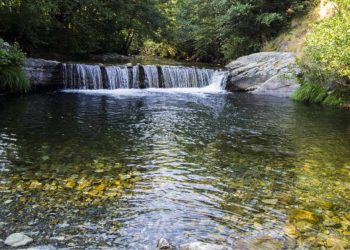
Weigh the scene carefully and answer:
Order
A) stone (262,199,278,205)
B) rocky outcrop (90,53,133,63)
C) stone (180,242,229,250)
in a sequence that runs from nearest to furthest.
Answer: stone (180,242,229,250) → stone (262,199,278,205) → rocky outcrop (90,53,133,63)

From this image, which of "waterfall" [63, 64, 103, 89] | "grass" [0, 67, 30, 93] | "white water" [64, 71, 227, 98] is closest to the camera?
"grass" [0, 67, 30, 93]

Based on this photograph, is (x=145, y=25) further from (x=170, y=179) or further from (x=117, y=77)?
(x=170, y=179)

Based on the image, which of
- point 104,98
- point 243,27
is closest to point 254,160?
point 104,98

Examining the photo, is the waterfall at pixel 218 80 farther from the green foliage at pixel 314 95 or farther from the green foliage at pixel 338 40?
the green foliage at pixel 338 40

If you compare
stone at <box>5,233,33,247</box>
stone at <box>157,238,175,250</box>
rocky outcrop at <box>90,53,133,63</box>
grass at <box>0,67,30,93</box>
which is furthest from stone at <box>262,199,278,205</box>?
rocky outcrop at <box>90,53,133,63</box>

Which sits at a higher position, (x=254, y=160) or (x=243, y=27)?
(x=243, y=27)

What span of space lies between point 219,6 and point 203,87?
22.5ft

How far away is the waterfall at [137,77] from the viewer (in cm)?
1734

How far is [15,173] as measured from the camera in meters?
5.95

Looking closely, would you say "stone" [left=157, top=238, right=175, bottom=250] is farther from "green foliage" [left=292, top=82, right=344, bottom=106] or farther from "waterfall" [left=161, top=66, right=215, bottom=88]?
"waterfall" [left=161, top=66, right=215, bottom=88]

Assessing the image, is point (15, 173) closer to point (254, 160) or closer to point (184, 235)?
point (184, 235)

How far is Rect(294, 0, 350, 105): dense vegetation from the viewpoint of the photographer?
36.7 feet

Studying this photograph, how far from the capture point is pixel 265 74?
1833 centimetres

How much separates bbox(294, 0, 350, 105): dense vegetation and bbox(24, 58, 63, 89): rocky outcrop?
32.6 feet
